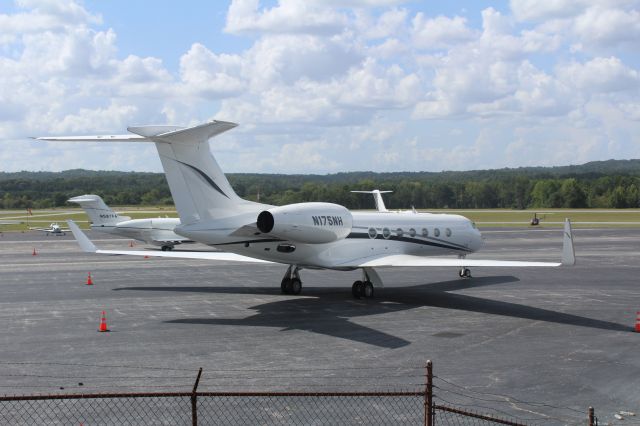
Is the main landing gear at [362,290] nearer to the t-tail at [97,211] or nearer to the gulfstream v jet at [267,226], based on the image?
the gulfstream v jet at [267,226]

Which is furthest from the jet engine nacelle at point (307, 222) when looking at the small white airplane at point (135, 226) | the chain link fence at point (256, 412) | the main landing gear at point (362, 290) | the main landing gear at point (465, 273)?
the small white airplane at point (135, 226)

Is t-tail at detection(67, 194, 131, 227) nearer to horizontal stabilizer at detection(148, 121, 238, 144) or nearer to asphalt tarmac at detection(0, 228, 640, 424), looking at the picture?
asphalt tarmac at detection(0, 228, 640, 424)

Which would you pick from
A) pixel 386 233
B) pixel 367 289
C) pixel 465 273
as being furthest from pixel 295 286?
pixel 465 273

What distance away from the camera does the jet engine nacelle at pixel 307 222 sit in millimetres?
19891

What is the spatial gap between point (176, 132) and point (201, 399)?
899cm

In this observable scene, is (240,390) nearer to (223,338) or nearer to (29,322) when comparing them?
(223,338)

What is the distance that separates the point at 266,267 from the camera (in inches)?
1359

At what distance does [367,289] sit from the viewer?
23312mm

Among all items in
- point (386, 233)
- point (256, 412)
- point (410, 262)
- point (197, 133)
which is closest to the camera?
point (256, 412)

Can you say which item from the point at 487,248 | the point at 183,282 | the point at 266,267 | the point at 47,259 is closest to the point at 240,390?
the point at 183,282

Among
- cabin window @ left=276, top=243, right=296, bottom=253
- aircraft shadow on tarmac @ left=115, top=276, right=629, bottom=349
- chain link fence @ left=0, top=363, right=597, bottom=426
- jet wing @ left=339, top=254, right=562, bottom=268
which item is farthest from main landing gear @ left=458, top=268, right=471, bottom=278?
chain link fence @ left=0, top=363, right=597, bottom=426

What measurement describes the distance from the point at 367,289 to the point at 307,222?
396 centimetres

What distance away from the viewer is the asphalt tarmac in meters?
12.6

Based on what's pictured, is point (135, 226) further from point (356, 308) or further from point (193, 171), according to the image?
point (356, 308)
